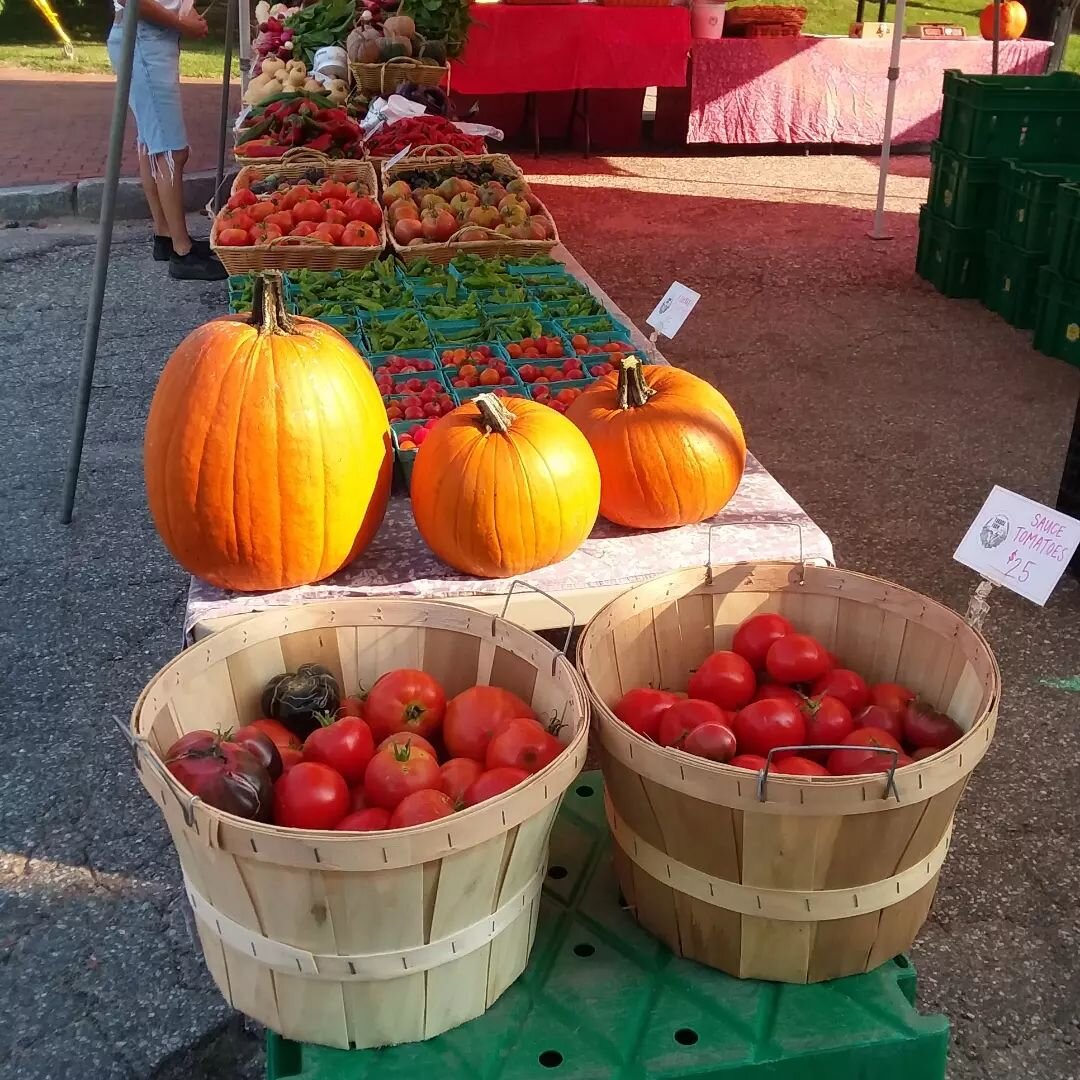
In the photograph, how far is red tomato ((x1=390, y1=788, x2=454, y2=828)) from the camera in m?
1.52

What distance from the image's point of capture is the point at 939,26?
33.8 feet

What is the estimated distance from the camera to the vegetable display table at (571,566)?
7.04 ft

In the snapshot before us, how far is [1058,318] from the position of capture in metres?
5.55

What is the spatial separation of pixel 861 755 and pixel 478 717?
1.94 ft

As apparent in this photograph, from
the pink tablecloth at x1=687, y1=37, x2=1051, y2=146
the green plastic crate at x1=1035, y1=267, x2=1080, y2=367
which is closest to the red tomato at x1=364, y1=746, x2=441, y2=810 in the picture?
the green plastic crate at x1=1035, y1=267, x2=1080, y2=367

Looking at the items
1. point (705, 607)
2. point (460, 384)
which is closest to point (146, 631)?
point (460, 384)

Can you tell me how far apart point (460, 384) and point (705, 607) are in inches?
48.4

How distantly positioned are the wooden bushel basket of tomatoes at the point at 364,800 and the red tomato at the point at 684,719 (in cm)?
18

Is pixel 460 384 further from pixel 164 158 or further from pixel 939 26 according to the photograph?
pixel 939 26

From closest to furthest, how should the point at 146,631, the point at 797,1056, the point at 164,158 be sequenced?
the point at 797,1056, the point at 146,631, the point at 164,158

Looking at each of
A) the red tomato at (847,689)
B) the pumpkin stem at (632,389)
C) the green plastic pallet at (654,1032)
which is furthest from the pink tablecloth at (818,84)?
the green plastic pallet at (654,1032)

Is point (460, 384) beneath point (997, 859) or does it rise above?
above

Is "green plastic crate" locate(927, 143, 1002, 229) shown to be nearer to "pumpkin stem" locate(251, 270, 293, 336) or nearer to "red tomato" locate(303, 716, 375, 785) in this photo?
"pumpkin stem" locate(251, 270, 293, 336)

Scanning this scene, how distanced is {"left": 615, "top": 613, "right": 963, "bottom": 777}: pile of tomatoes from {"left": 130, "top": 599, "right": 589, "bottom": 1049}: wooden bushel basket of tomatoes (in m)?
0.20
